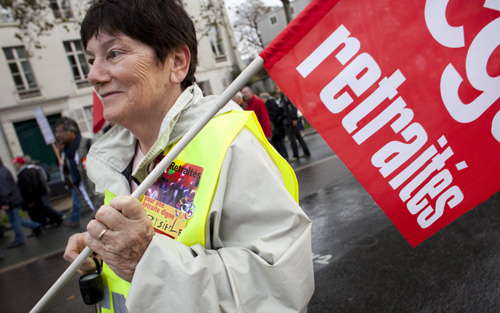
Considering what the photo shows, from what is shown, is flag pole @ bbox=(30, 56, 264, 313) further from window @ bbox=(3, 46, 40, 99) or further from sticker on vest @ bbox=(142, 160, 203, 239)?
window @ bbox=(3, 46, 40, 99)

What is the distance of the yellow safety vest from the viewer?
43.0 inches

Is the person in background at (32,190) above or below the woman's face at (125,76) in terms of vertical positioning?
below

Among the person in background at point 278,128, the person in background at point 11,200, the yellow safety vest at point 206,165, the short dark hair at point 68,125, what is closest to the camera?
the yellow safety vest at point 206,165

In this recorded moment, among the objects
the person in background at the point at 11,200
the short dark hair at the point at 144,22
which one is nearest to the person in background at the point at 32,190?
the person in background at the point at 11,200

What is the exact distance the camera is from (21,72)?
17.8 meters

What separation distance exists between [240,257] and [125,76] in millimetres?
738

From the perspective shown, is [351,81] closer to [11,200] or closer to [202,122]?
[202,122]

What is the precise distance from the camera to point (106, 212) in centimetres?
100

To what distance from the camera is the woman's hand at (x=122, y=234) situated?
3.28 feet

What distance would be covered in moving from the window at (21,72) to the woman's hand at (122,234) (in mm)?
19666

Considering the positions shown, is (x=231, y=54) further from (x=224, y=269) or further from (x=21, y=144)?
(x=224, y=269)

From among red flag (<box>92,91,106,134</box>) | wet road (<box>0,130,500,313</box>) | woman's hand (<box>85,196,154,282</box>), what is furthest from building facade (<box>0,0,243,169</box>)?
woman's hand (<box>85,196,154,282</box>)

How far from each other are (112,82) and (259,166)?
645 millimetres

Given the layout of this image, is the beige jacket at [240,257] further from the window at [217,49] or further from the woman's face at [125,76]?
the window at [217,49]
